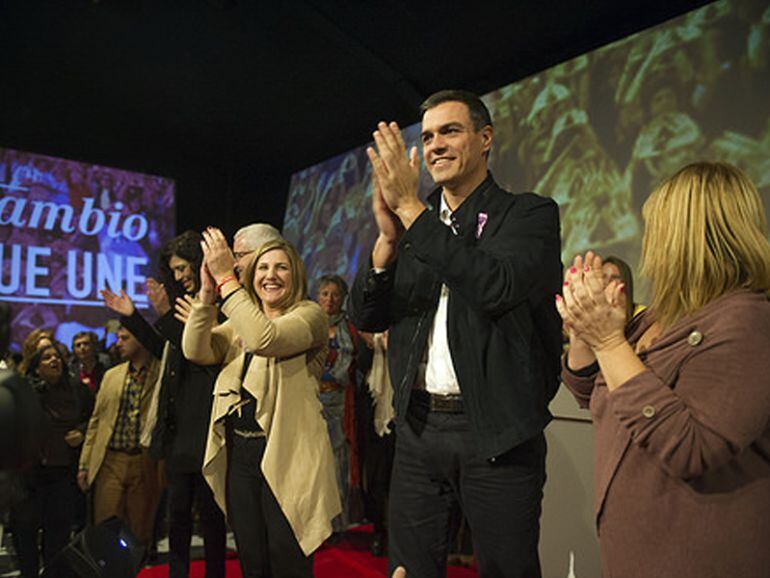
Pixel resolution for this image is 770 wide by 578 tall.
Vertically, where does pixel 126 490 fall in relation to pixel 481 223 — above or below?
below

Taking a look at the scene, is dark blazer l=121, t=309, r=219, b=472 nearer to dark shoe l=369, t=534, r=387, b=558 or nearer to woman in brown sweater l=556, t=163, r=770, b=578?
dark shoe l=369, t=534, r=387, b=558

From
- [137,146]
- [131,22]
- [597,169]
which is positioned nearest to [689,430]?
[597,169]

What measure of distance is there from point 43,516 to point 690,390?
3.24 m

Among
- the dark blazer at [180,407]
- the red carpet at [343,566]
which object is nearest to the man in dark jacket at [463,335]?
the dark blazer at [180,407]

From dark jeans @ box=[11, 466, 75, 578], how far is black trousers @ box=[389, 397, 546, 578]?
2323mm

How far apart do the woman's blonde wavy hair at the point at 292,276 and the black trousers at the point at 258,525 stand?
1.65 ft

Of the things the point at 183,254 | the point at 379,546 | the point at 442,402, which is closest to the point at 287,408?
the point at 442,402

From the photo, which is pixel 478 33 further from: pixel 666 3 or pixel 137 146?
Result: pixel 137 146

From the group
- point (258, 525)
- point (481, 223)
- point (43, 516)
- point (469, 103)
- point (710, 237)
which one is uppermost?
point (469, 103)

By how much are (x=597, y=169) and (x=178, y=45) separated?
342cm

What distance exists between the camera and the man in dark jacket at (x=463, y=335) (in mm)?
1536

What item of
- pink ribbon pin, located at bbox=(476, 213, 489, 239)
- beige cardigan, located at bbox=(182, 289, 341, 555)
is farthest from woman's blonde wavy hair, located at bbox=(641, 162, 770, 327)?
beige cardigan, located at bbox=(182, 289, 341, 555)

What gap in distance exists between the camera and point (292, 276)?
244 centimetres

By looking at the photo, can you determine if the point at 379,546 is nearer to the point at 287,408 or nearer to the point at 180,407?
the point at 180,407
